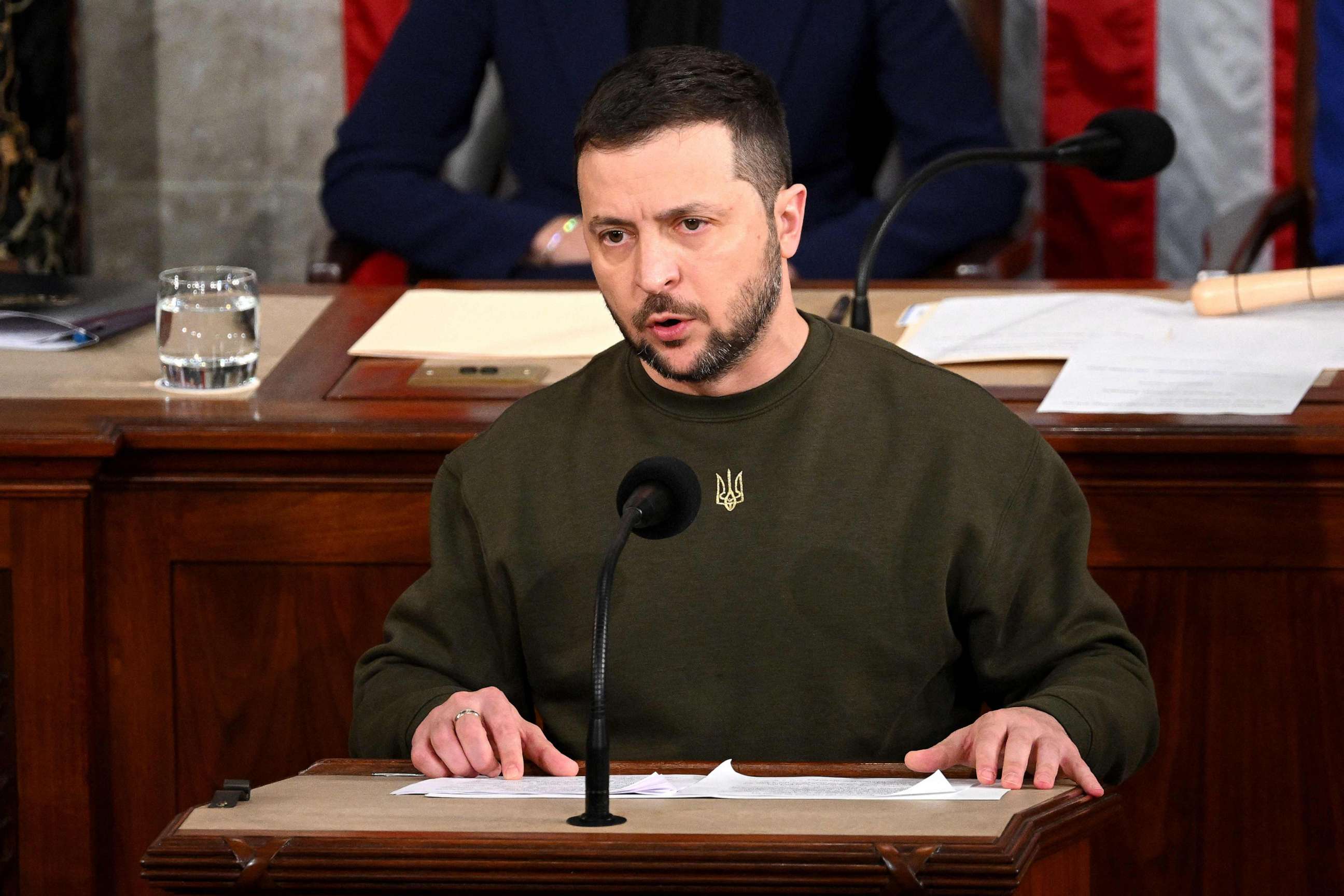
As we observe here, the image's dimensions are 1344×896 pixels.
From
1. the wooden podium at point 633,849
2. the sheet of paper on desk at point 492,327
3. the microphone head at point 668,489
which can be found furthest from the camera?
the sheet of paper on desk at point 492,327

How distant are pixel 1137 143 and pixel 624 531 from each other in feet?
3.76

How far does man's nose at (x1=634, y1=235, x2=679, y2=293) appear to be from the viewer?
53.8 inches

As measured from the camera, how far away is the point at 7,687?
181 cm

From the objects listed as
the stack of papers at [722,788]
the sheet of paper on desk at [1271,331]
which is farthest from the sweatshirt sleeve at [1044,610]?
the sheet of paper on desk at [1271,331]

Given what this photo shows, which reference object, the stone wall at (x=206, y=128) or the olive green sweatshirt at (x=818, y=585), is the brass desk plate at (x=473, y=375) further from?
the stone wall at (x=206, y=128)

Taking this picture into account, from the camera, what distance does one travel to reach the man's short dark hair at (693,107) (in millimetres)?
1378

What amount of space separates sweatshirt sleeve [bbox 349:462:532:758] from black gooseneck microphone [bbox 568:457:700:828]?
0.38 metres

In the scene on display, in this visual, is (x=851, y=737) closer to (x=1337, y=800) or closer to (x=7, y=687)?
(x=1337, y=800)

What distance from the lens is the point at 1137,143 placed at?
6.63 feet

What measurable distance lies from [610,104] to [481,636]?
0.44m

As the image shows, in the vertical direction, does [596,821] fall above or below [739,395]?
below

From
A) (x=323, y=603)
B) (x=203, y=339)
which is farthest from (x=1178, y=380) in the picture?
(x=203, y=339)

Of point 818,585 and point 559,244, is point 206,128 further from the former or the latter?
point 818,585

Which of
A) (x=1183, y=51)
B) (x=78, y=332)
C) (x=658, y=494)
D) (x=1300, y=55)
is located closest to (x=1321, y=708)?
(x=658, y=494)
